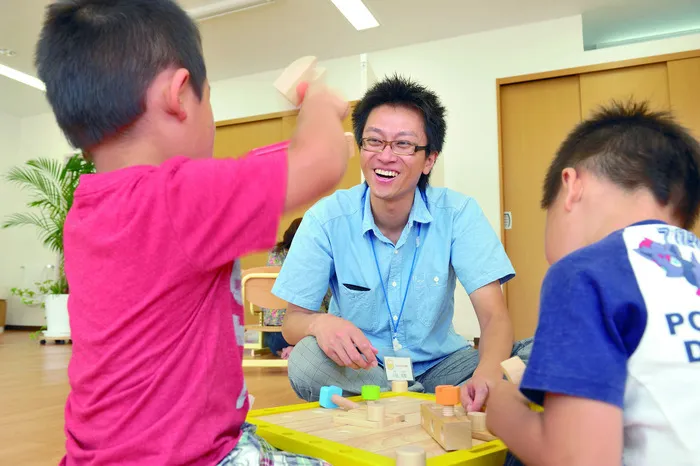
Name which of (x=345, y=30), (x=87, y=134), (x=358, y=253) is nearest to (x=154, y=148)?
(x=87, y=134)

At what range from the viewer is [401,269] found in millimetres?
1749

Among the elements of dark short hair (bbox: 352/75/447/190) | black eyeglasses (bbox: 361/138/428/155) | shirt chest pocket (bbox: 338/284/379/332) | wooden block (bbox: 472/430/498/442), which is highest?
dark short hair (bbox: 352/75/447/190)

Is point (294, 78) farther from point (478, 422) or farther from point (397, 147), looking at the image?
point (397, 147)

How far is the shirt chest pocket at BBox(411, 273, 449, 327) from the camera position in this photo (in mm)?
1708

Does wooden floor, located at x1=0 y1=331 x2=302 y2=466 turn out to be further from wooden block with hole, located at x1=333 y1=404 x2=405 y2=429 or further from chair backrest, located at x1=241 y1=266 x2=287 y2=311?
wooden block with hole, located at x1=333 y1=404 x2=405 y2=429

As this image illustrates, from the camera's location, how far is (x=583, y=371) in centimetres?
61

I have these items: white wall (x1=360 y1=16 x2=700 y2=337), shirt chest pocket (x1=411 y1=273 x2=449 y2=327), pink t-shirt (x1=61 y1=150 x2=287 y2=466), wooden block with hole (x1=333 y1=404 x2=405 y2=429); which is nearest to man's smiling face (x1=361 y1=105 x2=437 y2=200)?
shirt chest pocket (x1=411 y1=273 x2=449 y2=327)

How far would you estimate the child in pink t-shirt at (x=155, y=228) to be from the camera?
66 cm

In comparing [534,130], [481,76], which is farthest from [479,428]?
→ [481,76]

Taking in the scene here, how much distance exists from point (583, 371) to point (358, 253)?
1187mm

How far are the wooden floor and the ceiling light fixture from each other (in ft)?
9.20

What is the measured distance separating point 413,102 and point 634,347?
1.29 meters

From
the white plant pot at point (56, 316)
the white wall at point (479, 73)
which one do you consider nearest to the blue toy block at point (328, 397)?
the white wall at point (479, 73)

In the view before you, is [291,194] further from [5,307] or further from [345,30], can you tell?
[5,307]
